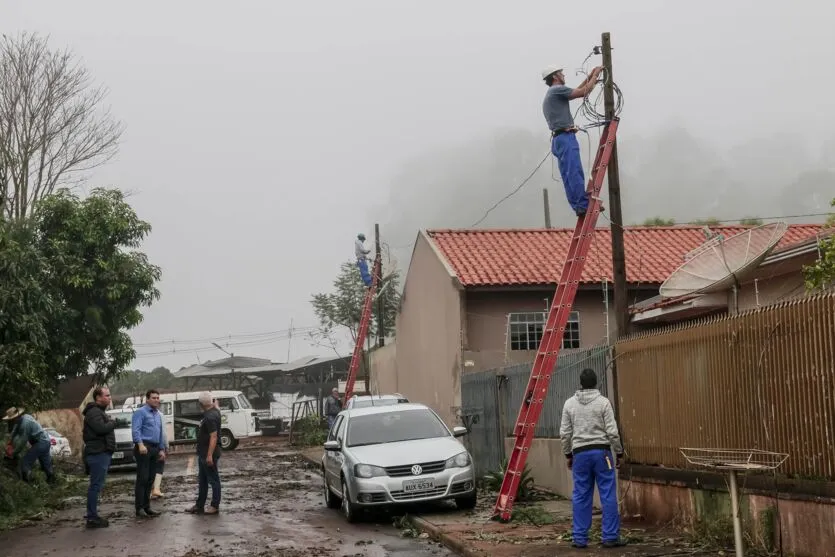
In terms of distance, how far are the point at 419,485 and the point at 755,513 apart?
19.2 ft

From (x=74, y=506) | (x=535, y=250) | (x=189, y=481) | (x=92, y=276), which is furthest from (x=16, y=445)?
(x=535, y=250)

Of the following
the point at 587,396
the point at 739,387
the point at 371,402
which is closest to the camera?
the point at 739,387

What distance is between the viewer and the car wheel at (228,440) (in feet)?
129

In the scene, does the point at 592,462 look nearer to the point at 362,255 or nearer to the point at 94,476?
the point at 94,476

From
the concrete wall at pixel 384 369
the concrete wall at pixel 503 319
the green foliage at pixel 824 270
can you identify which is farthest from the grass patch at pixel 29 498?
A: the concrete wall at pixel 384 369

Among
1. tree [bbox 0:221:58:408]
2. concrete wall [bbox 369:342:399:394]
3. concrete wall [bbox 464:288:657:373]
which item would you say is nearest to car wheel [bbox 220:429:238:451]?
concrete wall [bbox 369:342:399:394]

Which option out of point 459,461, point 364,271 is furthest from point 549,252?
point 459,461

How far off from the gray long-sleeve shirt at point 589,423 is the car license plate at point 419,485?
403 centimetres

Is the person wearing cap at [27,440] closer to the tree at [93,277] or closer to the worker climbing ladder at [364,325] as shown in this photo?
the tree at [93,277]

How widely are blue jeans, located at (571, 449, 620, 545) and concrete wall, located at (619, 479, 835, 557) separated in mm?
978

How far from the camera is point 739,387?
10188 mm

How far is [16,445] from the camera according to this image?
20.7m

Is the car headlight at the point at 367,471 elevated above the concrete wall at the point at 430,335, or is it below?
below

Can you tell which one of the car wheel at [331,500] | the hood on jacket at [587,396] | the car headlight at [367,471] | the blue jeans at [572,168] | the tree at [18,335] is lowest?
the car wheel at [331,500]
